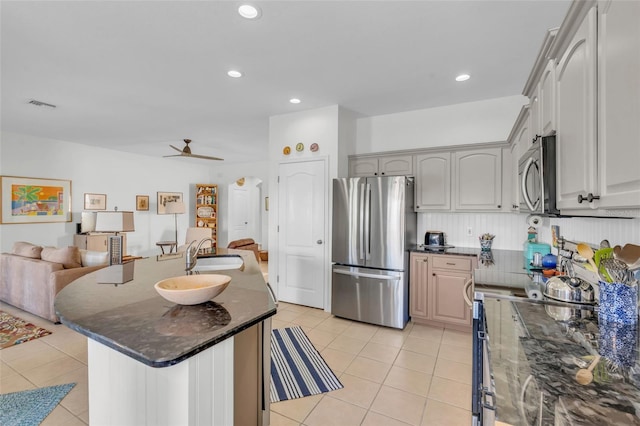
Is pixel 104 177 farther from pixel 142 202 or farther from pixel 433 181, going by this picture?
pixel 433 181

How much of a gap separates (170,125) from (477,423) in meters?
5.07

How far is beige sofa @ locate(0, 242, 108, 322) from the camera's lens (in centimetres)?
332

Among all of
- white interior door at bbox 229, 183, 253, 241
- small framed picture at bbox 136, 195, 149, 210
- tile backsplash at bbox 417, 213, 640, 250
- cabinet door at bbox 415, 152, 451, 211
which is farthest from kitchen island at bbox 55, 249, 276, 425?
white interior door at bbox 229, 183, 253, 241

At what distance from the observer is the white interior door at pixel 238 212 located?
8.00 metres

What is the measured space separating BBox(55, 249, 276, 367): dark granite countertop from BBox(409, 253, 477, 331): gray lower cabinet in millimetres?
2220

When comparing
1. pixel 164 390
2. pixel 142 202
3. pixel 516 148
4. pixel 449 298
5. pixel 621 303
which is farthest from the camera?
pixel 142 202

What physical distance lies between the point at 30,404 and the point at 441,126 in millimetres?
4669

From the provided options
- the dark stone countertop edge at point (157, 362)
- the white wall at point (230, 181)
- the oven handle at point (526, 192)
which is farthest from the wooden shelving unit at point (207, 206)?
the oven handle at point (526, 192)

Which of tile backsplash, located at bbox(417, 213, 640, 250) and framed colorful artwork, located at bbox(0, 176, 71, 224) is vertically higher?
framed colorful artwork, located at bbox(0, 176, 71, 224)

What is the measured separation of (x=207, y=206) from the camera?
8008 millimetres

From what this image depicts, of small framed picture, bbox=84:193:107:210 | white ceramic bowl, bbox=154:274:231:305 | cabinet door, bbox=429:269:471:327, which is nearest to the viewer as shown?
white ceramic bowl, bbox=154:274:231:305

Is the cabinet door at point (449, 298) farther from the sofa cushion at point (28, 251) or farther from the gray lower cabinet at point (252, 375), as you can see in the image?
the sofa cushion at point (28, 251)

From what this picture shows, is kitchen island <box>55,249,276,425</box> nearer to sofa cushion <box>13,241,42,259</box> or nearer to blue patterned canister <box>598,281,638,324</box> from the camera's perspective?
blue patterned canister <box>598,281,638,324</box>

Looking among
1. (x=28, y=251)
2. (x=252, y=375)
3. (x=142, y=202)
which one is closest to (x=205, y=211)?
(x=142, y=202)
